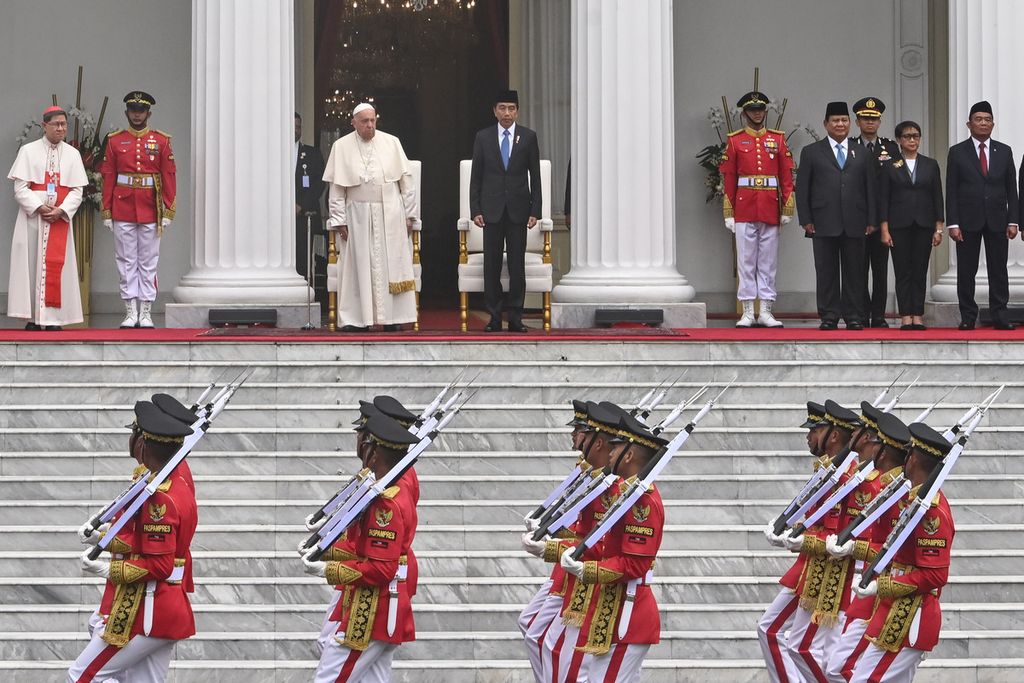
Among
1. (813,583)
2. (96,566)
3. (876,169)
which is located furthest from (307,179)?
(96,566)

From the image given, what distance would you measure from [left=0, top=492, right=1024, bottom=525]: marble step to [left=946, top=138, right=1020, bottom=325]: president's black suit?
3.85m

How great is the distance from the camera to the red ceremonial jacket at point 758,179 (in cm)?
1541

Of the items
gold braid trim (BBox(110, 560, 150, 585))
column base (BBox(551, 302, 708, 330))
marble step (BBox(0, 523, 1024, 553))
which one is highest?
column base (BBox(551, 302, 708, 330))

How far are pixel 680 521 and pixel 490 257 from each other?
4.08m

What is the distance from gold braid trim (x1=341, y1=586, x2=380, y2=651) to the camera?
303 inches

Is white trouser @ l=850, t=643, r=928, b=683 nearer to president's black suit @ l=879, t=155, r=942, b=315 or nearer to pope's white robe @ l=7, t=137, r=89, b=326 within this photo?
president's black suit @ l=879, t=155, r=942, b=315

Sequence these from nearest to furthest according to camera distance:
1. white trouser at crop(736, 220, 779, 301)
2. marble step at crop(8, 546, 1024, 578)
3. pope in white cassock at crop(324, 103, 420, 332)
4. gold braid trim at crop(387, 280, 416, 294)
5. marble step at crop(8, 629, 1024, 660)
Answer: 1. marble step at crop(8, 629, 1024, 660)
2. marble step at crop(8, 546, 1024, 578)
3. pope in white cassock at crop(324, 103, 420, 332)
4. gold braid trim at crop(387, 280, 416, 294)
5. white trouser at crop(736, 220, 779, 301)

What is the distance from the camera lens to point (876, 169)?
49.1ft

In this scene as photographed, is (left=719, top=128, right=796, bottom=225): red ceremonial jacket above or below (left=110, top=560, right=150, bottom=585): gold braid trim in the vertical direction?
above

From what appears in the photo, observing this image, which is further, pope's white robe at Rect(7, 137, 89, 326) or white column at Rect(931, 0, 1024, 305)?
white column at Rect(931, 0, 1024, 305)

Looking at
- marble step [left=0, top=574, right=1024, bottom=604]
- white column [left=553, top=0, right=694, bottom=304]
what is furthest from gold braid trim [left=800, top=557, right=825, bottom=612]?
white column [left=553, top=0, right=694, bottom=304]

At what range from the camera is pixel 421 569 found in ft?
34.8

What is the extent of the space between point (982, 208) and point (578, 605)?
7.88 meters

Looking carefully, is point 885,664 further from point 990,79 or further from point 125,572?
point 990,79
